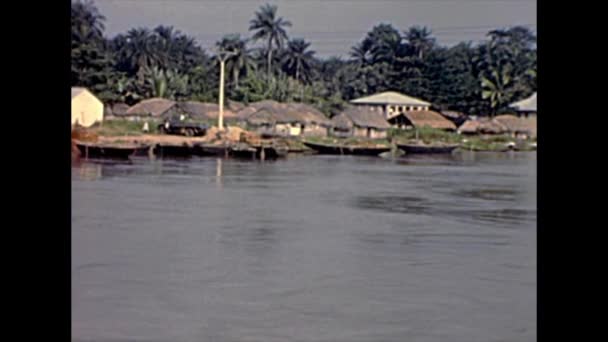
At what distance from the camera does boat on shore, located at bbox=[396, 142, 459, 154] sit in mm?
16728

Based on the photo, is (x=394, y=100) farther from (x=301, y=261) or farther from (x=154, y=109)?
(x=301, y=261)

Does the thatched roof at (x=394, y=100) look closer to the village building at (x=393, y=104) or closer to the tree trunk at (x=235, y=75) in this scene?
the village building at (x=393, y=104)

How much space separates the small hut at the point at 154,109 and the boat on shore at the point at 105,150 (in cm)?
101

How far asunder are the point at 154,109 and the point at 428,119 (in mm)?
4529

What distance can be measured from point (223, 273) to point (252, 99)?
484 inches

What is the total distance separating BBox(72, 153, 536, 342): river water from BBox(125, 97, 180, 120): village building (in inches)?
202

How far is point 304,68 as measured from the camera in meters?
19.0

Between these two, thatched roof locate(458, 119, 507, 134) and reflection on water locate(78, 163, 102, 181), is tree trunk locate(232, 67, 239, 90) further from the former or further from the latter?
reflection on water locate(78, 163, 102, 181)

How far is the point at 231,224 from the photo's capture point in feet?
22.4

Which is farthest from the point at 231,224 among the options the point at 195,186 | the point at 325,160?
the point at 325,160

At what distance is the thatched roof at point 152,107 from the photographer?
52.0 feet

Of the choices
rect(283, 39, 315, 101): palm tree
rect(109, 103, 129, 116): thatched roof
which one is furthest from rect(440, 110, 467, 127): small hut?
rect(109, 103, 129, 116): thatched roof

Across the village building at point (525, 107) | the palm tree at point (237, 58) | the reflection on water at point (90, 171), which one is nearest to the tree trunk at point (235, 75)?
the palm tree at point (237, 58)
